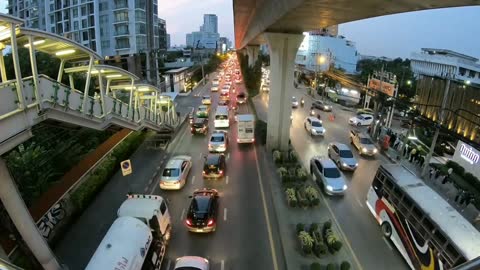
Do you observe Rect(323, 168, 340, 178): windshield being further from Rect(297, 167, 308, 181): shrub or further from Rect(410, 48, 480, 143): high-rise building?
Rect(410, 48, 480, 143): high-rise building

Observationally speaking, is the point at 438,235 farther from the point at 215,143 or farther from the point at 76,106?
the point at 215,143

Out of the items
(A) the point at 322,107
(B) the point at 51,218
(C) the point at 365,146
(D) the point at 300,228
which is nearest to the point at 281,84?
(C) the point at 365,146

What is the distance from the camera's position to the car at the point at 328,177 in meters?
17.4

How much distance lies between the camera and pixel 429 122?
2103 cm

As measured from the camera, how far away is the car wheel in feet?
44.4

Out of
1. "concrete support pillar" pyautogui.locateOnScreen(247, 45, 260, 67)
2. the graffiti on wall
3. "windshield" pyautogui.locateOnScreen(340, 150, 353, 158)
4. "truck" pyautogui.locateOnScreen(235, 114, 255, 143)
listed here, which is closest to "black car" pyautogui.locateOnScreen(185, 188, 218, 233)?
the graffiti on wall

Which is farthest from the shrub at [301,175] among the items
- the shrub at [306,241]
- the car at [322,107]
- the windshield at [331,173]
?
the car at [322,107]

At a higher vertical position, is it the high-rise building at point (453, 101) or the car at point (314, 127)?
the high-rise building at point (453, 101)

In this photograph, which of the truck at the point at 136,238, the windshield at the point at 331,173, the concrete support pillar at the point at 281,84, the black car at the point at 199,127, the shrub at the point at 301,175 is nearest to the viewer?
the truck at the point at 136,238

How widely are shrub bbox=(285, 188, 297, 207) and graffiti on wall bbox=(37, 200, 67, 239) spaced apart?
33.9 feet

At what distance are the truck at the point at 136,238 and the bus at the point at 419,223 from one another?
9.19 metres

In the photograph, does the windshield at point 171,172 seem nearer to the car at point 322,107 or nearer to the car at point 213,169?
the car at point 213,169

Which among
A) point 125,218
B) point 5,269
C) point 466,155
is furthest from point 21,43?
point 466,155

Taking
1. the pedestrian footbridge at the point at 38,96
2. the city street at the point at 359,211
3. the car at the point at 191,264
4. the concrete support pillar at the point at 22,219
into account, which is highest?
the pedestrian footbridge at the point at 38,96
